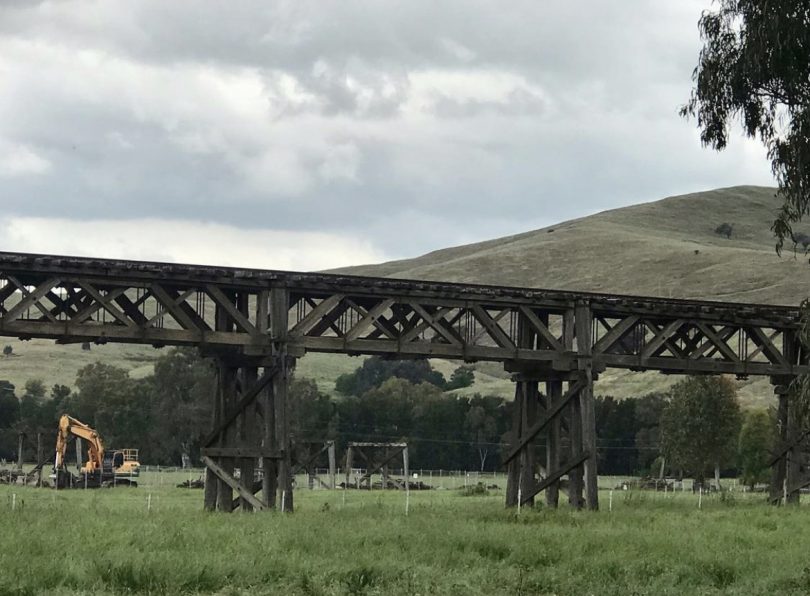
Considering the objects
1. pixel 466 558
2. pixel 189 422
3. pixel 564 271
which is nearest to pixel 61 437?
pixel 189 422

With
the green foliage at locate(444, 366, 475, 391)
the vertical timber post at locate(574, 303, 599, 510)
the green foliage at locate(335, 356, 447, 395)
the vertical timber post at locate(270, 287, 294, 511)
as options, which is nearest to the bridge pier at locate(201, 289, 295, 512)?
the vertical timber post at locate(270, 287, 294, 511)

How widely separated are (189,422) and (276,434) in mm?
63214

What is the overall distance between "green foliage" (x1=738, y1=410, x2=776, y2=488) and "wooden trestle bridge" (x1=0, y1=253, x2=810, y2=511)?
3138 cm

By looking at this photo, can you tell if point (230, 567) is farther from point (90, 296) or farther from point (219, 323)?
Result: point (219, 323)

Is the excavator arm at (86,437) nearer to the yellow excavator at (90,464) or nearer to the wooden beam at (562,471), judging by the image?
the yellow excavator at (90,464)

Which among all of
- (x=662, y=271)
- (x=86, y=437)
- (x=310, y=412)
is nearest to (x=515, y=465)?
(x=86, y=437)

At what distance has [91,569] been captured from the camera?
1927 centimetres

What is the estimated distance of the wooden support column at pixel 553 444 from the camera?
3709 cm

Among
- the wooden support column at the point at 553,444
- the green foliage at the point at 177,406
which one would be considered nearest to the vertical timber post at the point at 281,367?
the wooden support column at the point at 553,444

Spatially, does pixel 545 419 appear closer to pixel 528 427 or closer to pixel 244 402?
pixel 528 427

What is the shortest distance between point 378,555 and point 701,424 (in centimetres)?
5156

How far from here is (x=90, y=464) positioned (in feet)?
211

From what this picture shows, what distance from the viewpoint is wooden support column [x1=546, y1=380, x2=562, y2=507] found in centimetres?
3709

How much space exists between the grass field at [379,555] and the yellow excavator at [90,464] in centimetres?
3086
